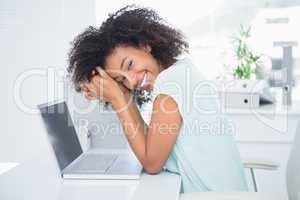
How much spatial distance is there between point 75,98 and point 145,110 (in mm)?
426

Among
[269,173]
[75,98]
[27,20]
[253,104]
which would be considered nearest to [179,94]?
[75,98]

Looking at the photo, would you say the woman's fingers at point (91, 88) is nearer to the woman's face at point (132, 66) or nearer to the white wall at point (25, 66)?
the woman's face at point (132, 66)

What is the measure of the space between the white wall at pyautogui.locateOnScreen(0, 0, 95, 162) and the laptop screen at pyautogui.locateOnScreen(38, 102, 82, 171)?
48mm

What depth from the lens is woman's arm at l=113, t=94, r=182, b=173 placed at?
1.19 meters

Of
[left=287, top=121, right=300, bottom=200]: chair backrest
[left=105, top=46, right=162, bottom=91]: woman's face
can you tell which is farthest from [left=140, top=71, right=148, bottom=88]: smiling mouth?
[left=287, top=121, right=300, bottom=200]: chair backrest

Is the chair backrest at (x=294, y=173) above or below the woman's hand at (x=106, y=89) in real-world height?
below

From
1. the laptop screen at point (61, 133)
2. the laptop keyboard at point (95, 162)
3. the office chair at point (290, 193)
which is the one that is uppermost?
the laptop screen at point (61, 133)

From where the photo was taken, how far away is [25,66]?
5.34ft

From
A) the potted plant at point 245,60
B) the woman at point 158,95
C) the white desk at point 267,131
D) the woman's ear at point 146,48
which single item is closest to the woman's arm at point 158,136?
the woman at point 158,95

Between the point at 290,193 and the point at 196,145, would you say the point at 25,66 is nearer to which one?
the point at 196,145

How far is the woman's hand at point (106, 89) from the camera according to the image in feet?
4.25

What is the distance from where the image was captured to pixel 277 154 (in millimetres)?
2230

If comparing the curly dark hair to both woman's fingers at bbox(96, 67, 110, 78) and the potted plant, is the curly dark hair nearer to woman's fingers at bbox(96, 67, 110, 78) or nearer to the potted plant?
woman's fingers at bbox(96, 67, 110, 78)

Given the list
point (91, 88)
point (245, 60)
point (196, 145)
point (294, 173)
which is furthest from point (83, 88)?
point (245, 60)
